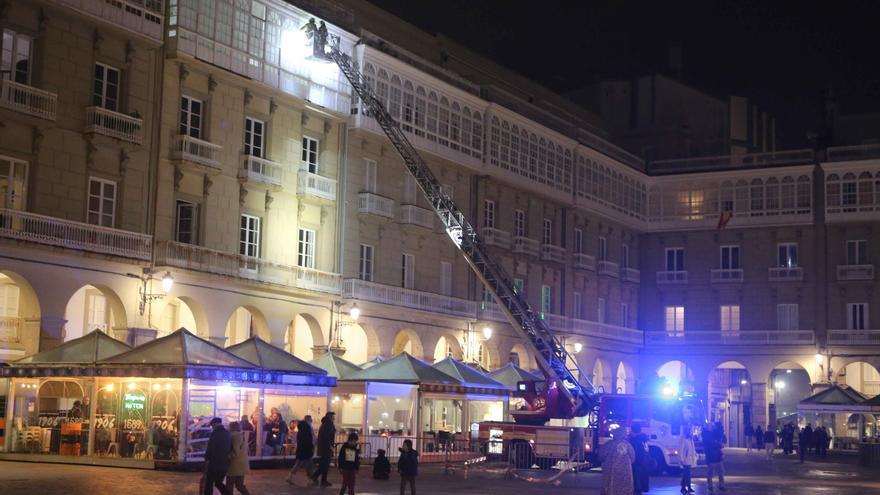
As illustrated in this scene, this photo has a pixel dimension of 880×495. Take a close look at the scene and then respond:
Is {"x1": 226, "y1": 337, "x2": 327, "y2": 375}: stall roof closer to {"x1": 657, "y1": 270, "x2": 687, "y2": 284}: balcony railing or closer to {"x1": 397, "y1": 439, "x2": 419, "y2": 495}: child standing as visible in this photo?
{"x1": 397, "y1": 439, "x2": 419, "y2": 495}: child standing

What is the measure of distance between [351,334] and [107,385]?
66.0ft

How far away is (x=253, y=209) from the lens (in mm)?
42062

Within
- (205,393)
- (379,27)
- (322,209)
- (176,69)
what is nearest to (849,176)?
(379,27)

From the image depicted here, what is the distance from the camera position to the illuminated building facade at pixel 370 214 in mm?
35062

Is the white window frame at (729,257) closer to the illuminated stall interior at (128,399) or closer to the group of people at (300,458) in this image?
the group of people at (300,458)

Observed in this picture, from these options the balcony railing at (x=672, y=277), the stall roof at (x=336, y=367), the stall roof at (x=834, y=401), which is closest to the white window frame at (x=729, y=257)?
the balcony railing at (x=672, y=277)

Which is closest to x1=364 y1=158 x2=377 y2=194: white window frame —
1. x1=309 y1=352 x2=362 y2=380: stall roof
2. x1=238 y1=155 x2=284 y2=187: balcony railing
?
x1=238 y1=155 x2=284 y2=187: balcony railing

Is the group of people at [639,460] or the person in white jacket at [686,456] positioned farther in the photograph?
the person in white jacket at [686,456]

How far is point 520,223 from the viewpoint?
59.2 metres

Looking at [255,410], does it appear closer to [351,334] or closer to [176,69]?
[176,69]

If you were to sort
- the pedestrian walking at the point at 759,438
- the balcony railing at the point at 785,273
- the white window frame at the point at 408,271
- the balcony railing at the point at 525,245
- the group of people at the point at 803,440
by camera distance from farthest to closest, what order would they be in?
the balcony railing at the point at 785,273 → the pedestrian walking at the point at 759,438 → the balcony railing at the point at 525,245 → the group of people at the point at 803,440 → the white window frame at the point at 408,271

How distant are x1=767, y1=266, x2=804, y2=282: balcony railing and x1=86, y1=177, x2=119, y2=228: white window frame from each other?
43282 millimetres

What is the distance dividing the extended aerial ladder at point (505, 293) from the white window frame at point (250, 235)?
21.2ft

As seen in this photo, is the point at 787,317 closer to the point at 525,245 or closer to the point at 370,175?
the point at 525,245
